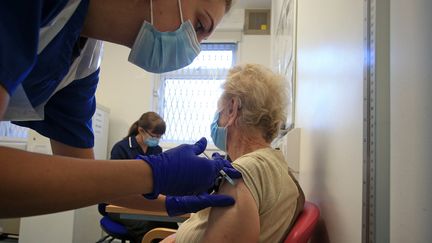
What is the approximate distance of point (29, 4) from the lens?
0.49m

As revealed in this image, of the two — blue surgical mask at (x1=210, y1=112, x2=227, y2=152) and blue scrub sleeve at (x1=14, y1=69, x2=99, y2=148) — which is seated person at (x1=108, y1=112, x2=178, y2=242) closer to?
blue surgical mask at (x1=210, y1=112, x2=227, y2=152)

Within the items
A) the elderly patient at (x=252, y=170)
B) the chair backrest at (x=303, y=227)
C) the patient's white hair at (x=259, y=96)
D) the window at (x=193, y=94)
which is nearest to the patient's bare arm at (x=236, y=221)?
the elderly patient at (x=252, y=170)

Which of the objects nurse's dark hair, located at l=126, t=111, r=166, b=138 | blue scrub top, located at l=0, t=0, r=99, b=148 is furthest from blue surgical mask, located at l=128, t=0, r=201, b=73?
nurse's dark hair, located at l=126, t=111, r=166, b=138

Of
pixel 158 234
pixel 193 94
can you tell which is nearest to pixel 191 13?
pixel 158 234

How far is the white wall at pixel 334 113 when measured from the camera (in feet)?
2.87

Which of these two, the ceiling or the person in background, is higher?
the ceiling

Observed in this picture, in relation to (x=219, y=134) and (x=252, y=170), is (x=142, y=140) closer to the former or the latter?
(x=219, y=134)

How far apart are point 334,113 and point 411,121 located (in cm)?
47

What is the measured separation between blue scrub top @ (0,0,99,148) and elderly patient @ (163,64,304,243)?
1.53 feet

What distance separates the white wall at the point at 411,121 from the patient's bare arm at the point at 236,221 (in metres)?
0.34

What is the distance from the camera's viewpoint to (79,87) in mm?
970

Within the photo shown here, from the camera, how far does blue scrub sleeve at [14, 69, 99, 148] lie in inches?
38.1

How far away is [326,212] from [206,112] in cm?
289

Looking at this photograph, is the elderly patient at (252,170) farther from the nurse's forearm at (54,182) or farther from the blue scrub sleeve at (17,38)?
the blue scrub sleeve at (17,38)
